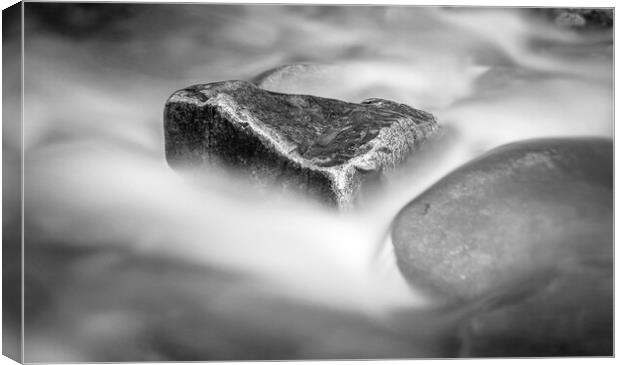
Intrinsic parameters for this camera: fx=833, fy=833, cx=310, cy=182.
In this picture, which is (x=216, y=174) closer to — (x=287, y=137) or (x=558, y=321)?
(x=287, y=137)

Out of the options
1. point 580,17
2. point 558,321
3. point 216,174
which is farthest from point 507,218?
point 216,174

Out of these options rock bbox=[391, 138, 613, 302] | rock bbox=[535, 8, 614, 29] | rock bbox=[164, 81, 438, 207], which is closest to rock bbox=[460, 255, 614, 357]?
rock bbox=[391, 138, 613, 302]

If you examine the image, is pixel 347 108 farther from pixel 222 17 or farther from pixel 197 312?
pixel 197 312

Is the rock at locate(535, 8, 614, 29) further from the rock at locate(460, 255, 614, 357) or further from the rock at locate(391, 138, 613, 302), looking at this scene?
the rock at locate(460, 255, 614, 357)

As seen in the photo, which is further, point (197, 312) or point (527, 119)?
point (527, 119)

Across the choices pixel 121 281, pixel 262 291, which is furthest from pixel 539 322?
pixel 121 281
